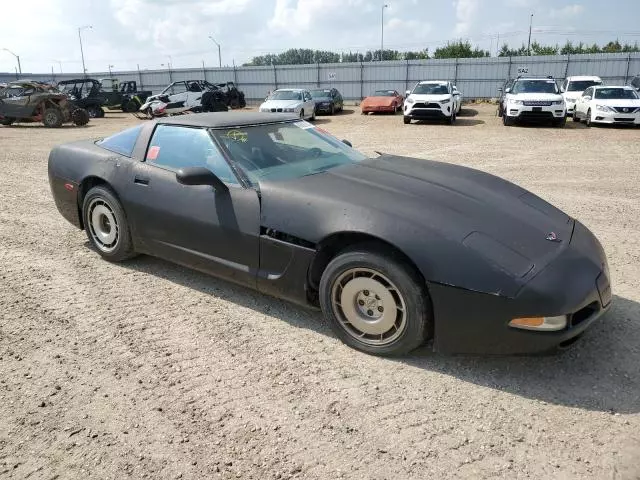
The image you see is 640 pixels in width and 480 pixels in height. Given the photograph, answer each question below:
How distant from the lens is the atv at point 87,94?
24.7 metres

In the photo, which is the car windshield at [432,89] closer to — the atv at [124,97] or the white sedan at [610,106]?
the white sedan at [610,106]

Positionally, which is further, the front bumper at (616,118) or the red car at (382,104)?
the red car at (382,104)

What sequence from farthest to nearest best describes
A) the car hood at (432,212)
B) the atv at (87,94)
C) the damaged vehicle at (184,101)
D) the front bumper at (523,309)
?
the atv at (87,94), the damaged vehicle at (184,101), the car hood at (432,212), the front bumper at (523,309)

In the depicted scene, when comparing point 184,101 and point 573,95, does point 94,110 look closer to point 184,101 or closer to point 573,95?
point 184,101

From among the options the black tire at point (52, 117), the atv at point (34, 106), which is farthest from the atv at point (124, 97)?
the black tire at point (52, 117)

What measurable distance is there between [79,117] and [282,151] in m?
18.6

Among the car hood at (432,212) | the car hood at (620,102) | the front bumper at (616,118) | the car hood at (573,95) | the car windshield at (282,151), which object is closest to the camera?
the car hood at (432,212)

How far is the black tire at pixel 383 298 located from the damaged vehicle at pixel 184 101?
63.4 feet

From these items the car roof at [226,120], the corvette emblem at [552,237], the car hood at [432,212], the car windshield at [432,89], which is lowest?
the corvette emblem at [552,237]

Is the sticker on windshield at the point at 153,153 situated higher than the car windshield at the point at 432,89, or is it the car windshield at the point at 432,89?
the car windshield at the point at 432,89

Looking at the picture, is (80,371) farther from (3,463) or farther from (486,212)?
(486,212)

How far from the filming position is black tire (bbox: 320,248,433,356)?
2771mm

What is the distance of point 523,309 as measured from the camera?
8.29 ft

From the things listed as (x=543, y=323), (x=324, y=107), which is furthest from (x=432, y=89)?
(x=543, y=323)
